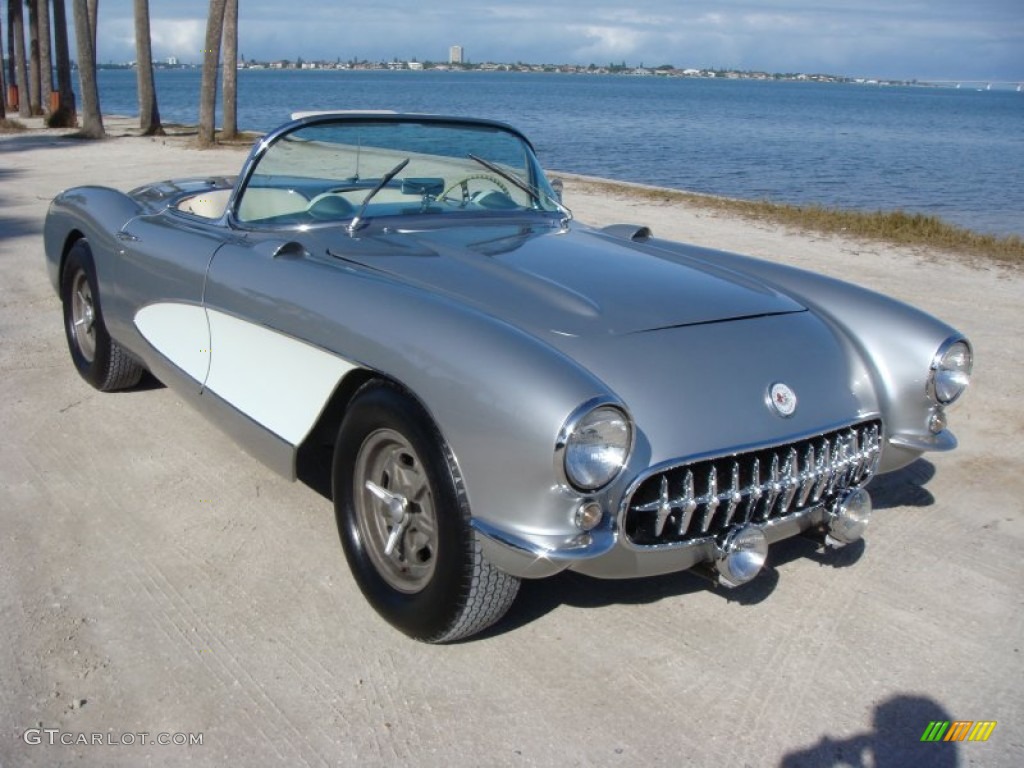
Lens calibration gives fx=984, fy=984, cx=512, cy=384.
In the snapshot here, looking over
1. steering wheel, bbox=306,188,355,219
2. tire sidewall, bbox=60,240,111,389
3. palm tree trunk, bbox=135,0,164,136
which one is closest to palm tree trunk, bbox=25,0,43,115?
palm tree trunk, bbox=135,0,164,136

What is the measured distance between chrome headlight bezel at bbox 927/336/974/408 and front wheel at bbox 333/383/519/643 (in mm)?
1706

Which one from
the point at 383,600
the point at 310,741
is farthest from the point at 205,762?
the point at 383,600

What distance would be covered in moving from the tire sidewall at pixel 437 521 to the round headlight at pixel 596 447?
34 cm

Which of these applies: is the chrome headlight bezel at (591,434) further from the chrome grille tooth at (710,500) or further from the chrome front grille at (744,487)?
the chrome grille tooth at (710,500)

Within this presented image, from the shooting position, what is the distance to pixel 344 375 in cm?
304

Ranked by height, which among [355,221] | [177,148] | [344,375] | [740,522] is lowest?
[177,148]

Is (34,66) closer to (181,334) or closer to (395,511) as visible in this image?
(181,334)

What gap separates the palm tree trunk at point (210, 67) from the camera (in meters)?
19.8

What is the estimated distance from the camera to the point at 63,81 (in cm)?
2678

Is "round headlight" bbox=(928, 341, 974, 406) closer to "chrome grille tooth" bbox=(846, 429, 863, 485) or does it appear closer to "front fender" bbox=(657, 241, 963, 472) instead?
"front fender" bbox=(657, 241, 963, 472)

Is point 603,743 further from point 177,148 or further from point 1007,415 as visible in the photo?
point 177,148

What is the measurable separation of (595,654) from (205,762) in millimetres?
1116

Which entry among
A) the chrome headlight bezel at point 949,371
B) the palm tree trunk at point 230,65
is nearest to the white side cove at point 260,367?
the chrome headlight bezel at point 949,371

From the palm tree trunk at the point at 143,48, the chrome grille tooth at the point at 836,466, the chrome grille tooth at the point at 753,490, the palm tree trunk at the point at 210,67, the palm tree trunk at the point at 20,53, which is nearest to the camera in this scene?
the chrome grille tooth at the point at 753,490
